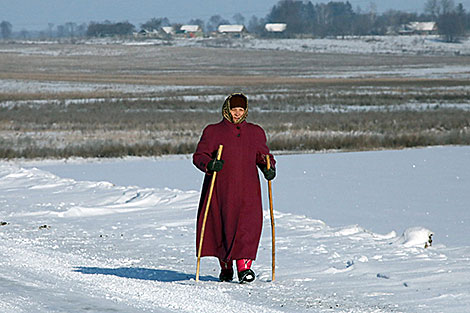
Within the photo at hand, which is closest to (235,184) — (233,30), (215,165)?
(215,165)

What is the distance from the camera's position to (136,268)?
7820 millimetres

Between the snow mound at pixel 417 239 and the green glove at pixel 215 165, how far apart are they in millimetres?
2835

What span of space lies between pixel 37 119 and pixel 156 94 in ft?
54.8

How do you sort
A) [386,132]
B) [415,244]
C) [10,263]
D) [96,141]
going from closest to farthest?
[10,263]
[415,244]
[96,141]
[386,132]

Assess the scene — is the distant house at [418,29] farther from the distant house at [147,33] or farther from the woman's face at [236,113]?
the woman's face at [236,113]

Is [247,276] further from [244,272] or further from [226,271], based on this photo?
[226,271]

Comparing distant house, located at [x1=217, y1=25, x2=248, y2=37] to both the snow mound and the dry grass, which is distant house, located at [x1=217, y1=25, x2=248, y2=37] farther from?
the snow mound

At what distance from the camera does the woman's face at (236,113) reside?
6.71m

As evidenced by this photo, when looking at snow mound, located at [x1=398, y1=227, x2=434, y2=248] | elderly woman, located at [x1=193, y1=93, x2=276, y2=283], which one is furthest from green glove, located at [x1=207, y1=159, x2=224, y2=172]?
snow mound, located at [x1=398, y1=227, x2=434, y2=248]

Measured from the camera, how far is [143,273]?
24.8 feet

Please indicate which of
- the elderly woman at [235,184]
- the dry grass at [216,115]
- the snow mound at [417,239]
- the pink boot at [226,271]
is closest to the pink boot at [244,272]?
the elderly woman at [235,184]

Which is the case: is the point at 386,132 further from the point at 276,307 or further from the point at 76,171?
the point at 276,307

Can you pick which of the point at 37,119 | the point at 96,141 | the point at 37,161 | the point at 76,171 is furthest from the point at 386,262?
the point at 37,119

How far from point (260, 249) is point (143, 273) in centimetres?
168
